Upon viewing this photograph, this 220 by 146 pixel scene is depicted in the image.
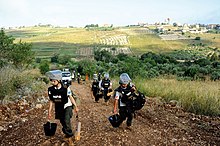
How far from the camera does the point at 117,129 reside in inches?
320

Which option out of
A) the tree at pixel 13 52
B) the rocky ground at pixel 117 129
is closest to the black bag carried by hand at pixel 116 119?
the rocky ground at pixel 117 129

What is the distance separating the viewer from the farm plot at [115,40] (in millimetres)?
117188

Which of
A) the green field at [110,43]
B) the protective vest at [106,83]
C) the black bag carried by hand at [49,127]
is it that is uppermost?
the black bag carried by hand at [49,127]

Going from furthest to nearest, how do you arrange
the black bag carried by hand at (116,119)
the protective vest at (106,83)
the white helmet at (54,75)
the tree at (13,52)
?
the tree at (13,52)
the protective vest at (106,83)
the black bag carried by hand at (116,119)
the white helmet at (54,75)

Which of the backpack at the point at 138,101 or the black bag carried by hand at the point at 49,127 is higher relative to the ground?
the backpack at the point at 138,101

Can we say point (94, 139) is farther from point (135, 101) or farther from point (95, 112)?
point (95, 112)

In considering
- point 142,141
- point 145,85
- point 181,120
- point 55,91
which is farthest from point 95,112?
point 145,85

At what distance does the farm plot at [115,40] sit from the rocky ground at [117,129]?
105636mm

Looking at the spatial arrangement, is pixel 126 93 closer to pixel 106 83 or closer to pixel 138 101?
pixel 138 101

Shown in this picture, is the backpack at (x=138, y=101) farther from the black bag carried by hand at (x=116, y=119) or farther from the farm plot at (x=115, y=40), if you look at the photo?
the farm plot at (x=115, y=40)

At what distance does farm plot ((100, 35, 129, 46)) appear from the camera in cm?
11719

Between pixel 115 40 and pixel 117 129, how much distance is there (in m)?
118

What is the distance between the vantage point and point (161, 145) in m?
7.30

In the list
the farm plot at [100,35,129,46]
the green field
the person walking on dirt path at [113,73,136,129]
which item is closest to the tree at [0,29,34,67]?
the person walking on dirt path at [113,73,136,129]
